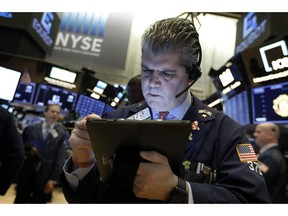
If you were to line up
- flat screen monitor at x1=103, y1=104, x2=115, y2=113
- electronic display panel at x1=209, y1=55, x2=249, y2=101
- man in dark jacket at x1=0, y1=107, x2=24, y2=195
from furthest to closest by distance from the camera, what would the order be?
electronic display panel at x1=209, y1=55, x2=249, y2=101 → man in dark jacket at x1=0, y1=107, x2=24, y2=195 → flat screen monitor at x1=103, y1=104, x2=115, y2=113

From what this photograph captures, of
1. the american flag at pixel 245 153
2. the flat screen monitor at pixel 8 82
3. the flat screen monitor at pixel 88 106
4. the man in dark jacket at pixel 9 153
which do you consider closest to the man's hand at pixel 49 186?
the man in dark jacket at pixel 9 153

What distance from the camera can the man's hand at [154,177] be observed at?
2.08 ft

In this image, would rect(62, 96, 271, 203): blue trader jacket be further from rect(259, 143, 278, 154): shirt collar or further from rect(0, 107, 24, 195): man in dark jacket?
rect(259, 143, 278, 154): shirt collar

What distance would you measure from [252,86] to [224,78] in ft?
0.88

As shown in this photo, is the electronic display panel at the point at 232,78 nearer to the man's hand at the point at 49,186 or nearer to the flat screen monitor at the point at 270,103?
the flat screen monitor at the point at 270,103

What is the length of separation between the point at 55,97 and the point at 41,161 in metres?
1.35

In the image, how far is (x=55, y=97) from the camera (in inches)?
55.2

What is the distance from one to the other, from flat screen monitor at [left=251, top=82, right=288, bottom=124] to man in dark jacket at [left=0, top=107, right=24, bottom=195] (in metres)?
1.52

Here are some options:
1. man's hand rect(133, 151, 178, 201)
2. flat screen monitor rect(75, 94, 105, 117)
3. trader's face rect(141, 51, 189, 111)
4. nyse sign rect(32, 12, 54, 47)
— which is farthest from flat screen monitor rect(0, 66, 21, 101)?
nyse sign rect(32, 12, 54, 47)

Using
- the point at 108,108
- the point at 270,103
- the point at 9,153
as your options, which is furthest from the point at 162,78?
the point at 270,103

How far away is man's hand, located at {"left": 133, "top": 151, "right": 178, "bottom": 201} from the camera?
63 centimetres

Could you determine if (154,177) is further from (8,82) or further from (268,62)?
(268,62)

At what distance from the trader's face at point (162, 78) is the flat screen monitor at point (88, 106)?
37cm
